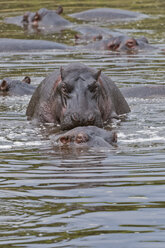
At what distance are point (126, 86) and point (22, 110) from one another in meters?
2.34

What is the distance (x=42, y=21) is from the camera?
74.0ft

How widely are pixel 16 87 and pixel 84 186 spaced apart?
268 inches

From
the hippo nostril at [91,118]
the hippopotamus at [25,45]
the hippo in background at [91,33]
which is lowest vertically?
the hippo in background at [91,33]

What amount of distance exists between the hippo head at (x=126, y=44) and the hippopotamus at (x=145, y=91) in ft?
18.4

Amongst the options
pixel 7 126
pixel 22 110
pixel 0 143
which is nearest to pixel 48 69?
pixel 22 110

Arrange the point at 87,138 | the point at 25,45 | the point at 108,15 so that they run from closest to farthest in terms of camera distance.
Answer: the point at 87,138, the point at 25,45, the point at 108,15

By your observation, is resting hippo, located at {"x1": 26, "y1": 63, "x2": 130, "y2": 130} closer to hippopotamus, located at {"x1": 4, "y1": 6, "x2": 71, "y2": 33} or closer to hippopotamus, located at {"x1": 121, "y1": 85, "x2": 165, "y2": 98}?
hippopotamus, located at {"x1": 121, "y1": 85, "x2": 165, "y2": 98}

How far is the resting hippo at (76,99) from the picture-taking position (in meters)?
8.44

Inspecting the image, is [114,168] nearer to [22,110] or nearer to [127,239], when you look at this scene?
[127,239]

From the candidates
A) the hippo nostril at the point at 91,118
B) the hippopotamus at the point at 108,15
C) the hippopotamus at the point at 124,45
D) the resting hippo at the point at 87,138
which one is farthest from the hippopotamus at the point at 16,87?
the hippopotamus at the point at 108,15

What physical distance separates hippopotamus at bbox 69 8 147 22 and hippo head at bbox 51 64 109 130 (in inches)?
558

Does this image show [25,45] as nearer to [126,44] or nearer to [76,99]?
[126,44]

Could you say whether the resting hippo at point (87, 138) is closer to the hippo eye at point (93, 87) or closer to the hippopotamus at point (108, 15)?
the hippo eye at point (93, 87)

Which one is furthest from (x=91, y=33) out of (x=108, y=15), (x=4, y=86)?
(x=4, y=86)
